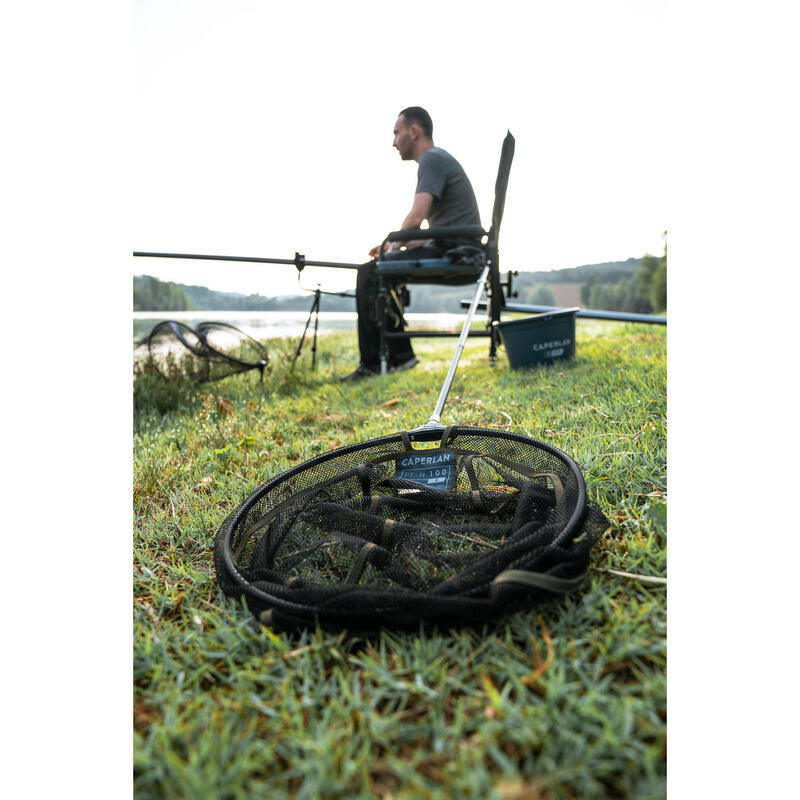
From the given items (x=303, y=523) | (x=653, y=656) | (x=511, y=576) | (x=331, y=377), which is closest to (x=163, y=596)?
(x=303, y=523)

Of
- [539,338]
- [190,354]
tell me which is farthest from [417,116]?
[190,354]

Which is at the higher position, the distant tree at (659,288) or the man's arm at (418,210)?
the distant tree at (659,288)

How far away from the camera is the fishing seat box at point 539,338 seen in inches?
132

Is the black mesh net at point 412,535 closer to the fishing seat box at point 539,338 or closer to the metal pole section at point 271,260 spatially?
the fishing seat box at point 539,338

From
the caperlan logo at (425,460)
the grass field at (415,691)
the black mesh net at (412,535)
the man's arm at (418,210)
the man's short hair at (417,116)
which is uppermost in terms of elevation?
the man's short hair at (417,116)

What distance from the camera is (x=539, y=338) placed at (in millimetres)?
3414

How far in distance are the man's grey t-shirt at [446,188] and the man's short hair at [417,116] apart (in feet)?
0.92

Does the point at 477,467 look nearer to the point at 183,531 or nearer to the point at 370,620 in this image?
the point at 370,620

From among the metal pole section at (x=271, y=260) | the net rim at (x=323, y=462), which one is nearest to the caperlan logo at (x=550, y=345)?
the metal pole section at (x=271, y=260)

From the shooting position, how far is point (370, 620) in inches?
36.6

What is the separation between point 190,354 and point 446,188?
2.34m

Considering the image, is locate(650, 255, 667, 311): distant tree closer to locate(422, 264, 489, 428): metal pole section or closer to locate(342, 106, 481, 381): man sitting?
locate(342, 106, 481, 381): man sitting

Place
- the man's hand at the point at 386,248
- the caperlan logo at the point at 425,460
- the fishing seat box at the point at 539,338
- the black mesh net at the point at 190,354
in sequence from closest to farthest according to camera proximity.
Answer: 1. the caperlan logo at the point at 425,460
2. the fishing seat box at the point at 539,338
3. the man's hand at the point at 386,248
4. the black mesh net at the point at 190,354

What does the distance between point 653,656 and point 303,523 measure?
32.4 inches
